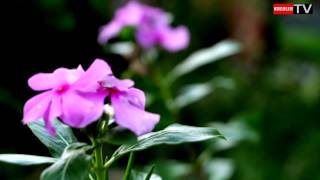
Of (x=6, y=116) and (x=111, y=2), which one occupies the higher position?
(x=111, y=2)

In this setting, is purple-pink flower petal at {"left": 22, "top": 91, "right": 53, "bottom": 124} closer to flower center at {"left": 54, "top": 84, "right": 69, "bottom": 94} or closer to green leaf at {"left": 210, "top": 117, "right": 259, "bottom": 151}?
flower center at {"left": 54, "top": 84, "right": 69, "bottom": 94}

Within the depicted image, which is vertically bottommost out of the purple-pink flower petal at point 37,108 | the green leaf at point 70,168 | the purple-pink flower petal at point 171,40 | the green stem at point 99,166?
the purple-pink flower petal at point 171,40

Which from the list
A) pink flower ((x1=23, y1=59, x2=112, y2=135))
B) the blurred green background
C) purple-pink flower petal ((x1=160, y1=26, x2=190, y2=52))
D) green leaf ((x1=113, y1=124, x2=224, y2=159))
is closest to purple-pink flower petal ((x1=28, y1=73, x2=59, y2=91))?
pink flower ((x1=23, y1=59, x2=112, y2=135))

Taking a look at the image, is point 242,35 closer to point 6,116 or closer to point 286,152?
point 286,152

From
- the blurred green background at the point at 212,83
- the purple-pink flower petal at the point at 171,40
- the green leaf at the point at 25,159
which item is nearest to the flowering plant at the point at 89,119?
the green leaf at the point at 25,159

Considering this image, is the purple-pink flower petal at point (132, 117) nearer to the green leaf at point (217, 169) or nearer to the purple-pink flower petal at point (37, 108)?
the purple-pink flower petal at point (37, 108)

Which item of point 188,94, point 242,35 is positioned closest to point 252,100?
point 242,35
